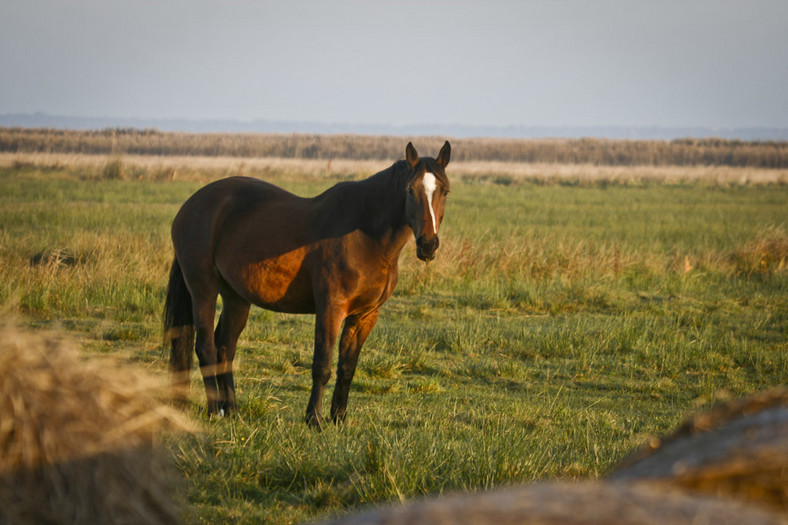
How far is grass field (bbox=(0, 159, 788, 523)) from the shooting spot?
14.8 ft

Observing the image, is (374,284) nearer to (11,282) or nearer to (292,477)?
(292,477)

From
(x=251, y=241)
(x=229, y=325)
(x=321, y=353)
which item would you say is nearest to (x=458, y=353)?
(x=229, y=325)

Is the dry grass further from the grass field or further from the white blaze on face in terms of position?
the white blaze on face

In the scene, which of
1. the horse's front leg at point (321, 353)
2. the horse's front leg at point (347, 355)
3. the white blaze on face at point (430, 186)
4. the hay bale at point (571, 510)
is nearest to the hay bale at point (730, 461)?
the hay bale at point (571, 510)

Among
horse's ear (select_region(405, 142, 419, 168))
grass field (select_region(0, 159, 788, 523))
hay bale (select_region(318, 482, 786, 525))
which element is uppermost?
horse's ear (select_region(405, 142, 419, 168))

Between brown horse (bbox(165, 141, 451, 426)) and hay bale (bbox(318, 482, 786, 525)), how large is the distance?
14.0 feet

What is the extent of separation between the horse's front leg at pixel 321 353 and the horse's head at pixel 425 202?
0.87m

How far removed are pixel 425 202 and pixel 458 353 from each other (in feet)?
12.1

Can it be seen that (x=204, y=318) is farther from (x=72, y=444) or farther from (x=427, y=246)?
(x=72, y=444)

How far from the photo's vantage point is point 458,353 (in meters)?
9.07

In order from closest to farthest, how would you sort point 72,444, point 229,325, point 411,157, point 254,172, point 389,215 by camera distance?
point 72,444 → point 411,157 → point 389,215 → point 229,325 → point 254,172

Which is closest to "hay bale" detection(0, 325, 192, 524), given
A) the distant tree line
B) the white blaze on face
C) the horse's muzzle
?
the horse's muzzle

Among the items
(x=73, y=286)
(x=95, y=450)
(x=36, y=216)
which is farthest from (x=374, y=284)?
(x=36, y=216)

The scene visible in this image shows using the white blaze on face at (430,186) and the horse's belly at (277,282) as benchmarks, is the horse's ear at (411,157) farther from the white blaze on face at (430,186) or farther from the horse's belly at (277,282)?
the horse's belly at (277,282)
